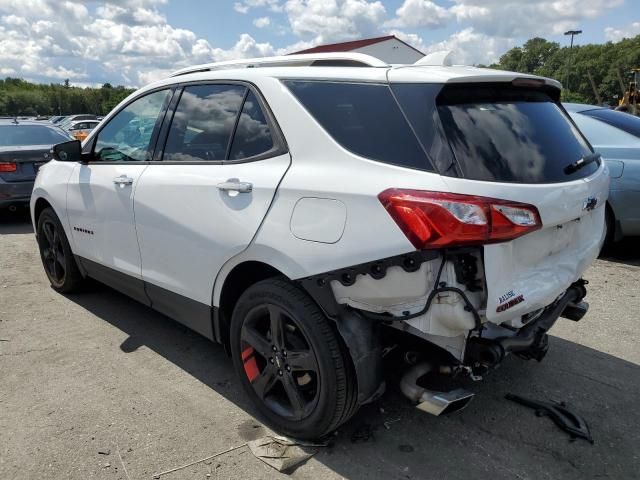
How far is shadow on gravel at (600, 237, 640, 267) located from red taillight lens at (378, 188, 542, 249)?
4504 millimetres

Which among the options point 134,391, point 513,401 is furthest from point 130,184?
point 513,401

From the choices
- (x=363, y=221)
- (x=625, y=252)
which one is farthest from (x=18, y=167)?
(x=625, y=252)

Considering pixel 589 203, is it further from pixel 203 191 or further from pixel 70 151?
pixel 70 151

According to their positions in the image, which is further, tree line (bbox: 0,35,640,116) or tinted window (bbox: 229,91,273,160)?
tree line (bbox: 0,35,640,116)

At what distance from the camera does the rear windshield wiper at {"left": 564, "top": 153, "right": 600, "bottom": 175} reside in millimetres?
2633

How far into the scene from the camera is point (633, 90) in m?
28.9

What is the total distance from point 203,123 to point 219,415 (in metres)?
1.70

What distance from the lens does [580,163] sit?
9.07 ft

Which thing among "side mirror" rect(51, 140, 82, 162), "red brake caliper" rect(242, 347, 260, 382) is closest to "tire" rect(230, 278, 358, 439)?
"red brake caliper" rect(242, 347, 260, 382)

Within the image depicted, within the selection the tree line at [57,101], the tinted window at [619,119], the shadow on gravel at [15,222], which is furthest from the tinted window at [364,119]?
the tree line at [57,101]

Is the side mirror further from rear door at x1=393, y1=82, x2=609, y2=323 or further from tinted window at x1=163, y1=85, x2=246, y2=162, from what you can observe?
rear door at x1=393, y1=82, x2=609, y2=323

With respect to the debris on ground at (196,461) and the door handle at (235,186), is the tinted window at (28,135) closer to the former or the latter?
the door handle at (235,186)

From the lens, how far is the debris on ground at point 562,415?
2828mm

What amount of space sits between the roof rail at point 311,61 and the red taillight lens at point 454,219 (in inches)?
34.9
